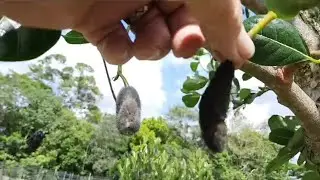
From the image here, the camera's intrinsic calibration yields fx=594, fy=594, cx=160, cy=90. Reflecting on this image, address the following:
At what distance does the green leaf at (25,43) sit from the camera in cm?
48

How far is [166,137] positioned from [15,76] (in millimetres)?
4605

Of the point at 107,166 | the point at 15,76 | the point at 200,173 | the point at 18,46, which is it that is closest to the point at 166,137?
the point at 107,166

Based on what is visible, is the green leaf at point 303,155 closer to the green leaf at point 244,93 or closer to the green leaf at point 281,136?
the green leaf at point 281,136

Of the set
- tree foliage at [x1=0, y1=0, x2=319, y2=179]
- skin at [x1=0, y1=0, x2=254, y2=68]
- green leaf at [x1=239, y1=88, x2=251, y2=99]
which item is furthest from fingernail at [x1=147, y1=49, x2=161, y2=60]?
tree foliage at [x1=0, y1=0, x2=319, y2=179]

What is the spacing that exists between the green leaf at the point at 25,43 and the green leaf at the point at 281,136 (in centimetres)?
52

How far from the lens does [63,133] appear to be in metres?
13.2

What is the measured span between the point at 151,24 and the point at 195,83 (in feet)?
2.55

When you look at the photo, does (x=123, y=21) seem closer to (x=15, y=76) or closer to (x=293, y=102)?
(x=293, y=102)

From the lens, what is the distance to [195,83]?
110 cm

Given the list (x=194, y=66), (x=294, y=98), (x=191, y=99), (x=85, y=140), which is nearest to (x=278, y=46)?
(x=294, y=98)

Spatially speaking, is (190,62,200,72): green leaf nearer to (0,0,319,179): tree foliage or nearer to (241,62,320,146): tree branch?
(241,62,320,146): tree branch

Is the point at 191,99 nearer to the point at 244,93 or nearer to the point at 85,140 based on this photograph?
the point at 244,93

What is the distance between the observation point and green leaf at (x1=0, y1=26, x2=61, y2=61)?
0.48 meters

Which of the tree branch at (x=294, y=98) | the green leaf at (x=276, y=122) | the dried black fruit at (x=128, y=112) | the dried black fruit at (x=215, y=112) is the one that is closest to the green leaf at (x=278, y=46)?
the tree branch at (x=294, y=98)
